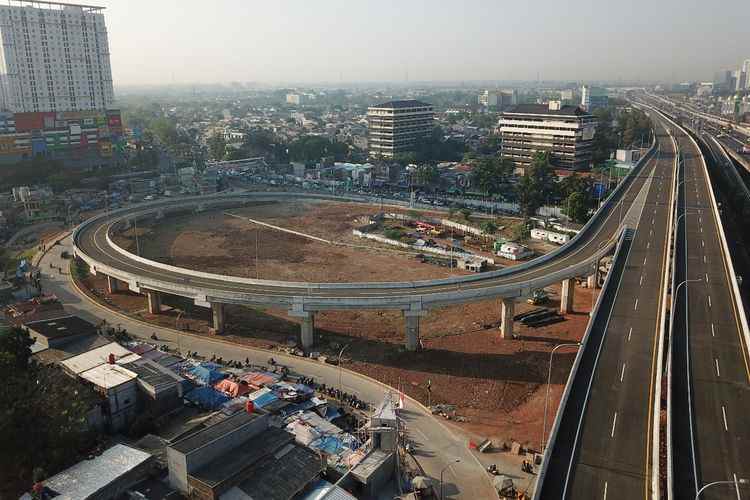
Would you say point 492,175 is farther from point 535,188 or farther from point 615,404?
point 615,404

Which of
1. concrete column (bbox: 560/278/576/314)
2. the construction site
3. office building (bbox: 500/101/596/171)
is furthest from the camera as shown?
office building (bbox: 500/101/596/171)

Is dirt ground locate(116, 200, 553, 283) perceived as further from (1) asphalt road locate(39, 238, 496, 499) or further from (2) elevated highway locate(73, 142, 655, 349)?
(1) asphalt road locate(39, 238, 496, 499)

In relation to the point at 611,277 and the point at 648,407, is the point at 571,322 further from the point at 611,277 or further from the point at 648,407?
the point at 648,407

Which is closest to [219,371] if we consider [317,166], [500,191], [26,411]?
[26,411]

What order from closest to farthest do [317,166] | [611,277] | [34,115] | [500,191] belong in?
[611,277] < [500,191] < [34,115] < [317,166]

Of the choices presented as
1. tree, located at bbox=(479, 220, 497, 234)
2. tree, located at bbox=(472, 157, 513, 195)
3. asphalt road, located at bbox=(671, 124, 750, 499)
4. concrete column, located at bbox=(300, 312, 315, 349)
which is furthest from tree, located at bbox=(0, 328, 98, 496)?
tree, located at bbox=(472, 157, 513, 195)

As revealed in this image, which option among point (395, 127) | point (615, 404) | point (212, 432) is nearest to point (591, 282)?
point (615, 404)
